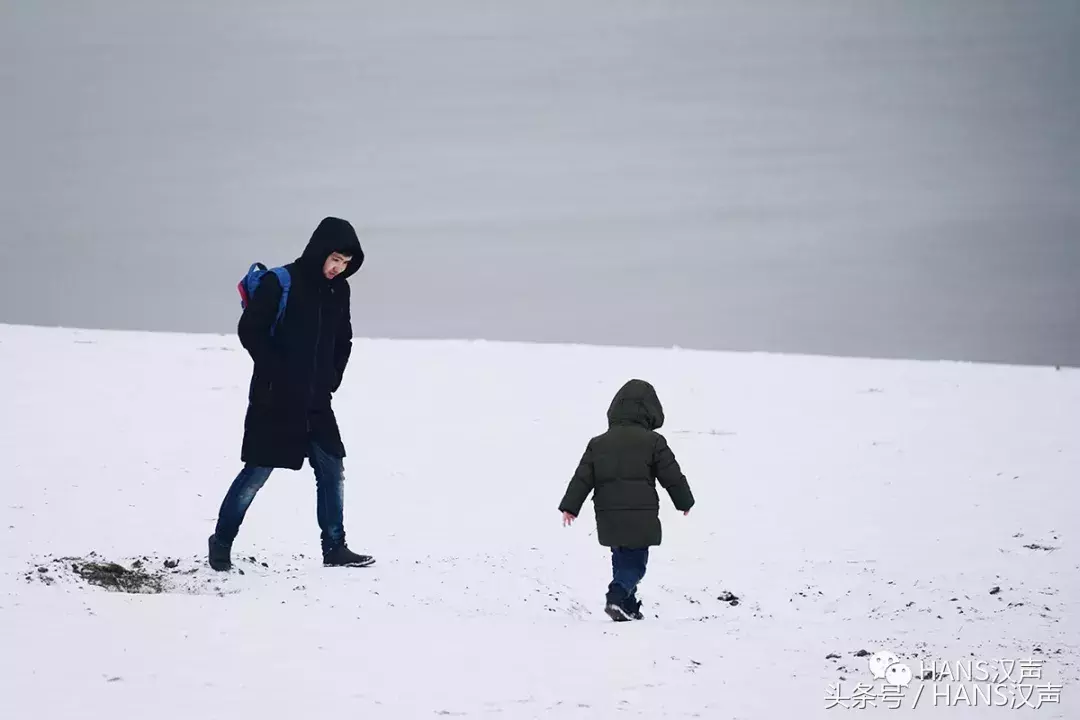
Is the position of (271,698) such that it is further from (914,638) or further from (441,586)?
(914,638)

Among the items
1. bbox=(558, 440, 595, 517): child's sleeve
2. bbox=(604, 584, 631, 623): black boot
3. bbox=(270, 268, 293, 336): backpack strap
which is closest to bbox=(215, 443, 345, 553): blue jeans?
bbox=(270, 268, 293, 336): backpack strap

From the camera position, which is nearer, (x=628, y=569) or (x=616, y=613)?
(x=616, y=613)

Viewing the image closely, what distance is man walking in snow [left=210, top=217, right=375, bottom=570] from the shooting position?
7.49 meters

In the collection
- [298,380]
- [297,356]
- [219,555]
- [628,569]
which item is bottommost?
[628,569]

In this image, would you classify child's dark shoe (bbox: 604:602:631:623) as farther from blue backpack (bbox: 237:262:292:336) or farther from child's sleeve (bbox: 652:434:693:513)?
blue backpack (bbox: 237:262:292:336)

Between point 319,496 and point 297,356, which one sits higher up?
point 297,356

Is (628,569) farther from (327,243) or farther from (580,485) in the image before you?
(327,243)

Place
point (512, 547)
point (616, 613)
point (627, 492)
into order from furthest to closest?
point (512, 547) → point (627, 492) → point (616, 613)

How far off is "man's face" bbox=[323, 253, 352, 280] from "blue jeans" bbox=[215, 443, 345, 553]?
1.10 metres

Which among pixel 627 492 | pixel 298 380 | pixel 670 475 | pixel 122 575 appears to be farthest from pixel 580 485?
pixel 122 575

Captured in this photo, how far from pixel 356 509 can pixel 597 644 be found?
530 cm

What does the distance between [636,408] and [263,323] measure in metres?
2.36

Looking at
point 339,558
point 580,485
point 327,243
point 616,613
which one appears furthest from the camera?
point 339,558

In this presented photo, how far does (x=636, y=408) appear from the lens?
7.62m
